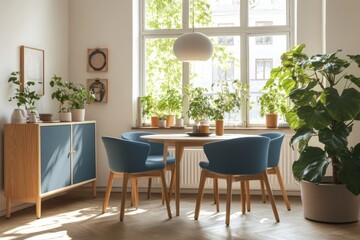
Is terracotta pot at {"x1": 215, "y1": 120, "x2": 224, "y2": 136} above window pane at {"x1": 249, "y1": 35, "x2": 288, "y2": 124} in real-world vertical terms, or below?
below

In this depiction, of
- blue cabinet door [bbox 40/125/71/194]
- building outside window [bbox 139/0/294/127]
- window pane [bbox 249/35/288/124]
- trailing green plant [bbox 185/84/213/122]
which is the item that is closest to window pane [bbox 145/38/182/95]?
building outside window [bbox 139/0/294/127]

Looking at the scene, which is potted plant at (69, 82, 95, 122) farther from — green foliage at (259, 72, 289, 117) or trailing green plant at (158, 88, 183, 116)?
green foliage at (259, 72, 289, 117)

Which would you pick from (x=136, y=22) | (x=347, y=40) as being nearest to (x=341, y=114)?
(x=347, y=40)

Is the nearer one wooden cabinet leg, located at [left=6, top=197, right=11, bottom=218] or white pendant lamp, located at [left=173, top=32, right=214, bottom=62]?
white pendant lamp, located at [left=173, top=32, right=214, bottom=62]

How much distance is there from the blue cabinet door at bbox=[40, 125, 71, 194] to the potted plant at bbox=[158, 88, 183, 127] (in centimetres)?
148

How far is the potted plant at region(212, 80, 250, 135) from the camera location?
5.79 metres

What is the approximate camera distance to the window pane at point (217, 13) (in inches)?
262

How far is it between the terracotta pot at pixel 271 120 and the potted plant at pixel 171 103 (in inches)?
47.3

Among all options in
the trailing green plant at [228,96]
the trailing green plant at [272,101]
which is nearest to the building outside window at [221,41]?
the trailing green plant at [228,96]

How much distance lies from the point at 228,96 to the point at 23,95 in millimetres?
2415

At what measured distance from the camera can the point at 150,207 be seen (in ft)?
17.8

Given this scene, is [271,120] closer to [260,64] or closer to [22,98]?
[260,64]

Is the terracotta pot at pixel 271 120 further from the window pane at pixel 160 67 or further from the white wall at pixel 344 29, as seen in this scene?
the window pane at pixel 160 67

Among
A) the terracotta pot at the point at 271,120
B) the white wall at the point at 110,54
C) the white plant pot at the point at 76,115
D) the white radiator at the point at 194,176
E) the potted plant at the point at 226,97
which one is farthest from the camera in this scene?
the white wall at the point at 110,54
